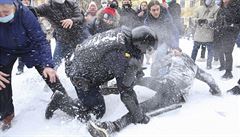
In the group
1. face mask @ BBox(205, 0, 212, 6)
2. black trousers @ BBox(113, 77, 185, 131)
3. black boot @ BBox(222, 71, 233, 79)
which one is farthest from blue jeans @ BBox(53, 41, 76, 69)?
face mask @ BBox(205, 0, 212, 6)

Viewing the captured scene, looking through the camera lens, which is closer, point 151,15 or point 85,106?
point 85,106

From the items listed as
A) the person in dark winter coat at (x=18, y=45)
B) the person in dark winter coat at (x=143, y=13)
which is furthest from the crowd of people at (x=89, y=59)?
the person in dark winter coat at (x=143, y=13)

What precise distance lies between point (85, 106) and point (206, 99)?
186 cm

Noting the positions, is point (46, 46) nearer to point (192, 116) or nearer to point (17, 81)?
point (192, 116)

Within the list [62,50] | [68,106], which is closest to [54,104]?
[68,106]

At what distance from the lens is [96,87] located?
4.77 meters

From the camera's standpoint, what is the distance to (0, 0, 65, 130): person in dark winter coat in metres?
4.22

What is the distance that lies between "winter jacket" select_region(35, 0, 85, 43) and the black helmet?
2051 millimetres

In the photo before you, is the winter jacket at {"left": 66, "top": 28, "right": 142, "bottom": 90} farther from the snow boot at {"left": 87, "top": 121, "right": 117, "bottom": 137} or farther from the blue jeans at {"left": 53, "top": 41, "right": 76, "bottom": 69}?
the blue jeans at {"left": 53, "top": 41, "right": 76, "bottom": 69}

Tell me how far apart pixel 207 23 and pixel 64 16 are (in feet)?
11.8

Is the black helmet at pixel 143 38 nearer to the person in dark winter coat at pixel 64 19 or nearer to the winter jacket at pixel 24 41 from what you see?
the winter jacket at pixel 24 41

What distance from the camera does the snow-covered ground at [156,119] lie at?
172 inches

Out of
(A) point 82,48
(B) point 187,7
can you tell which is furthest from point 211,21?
(B) point 187,7

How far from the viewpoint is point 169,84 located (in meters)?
5.16
